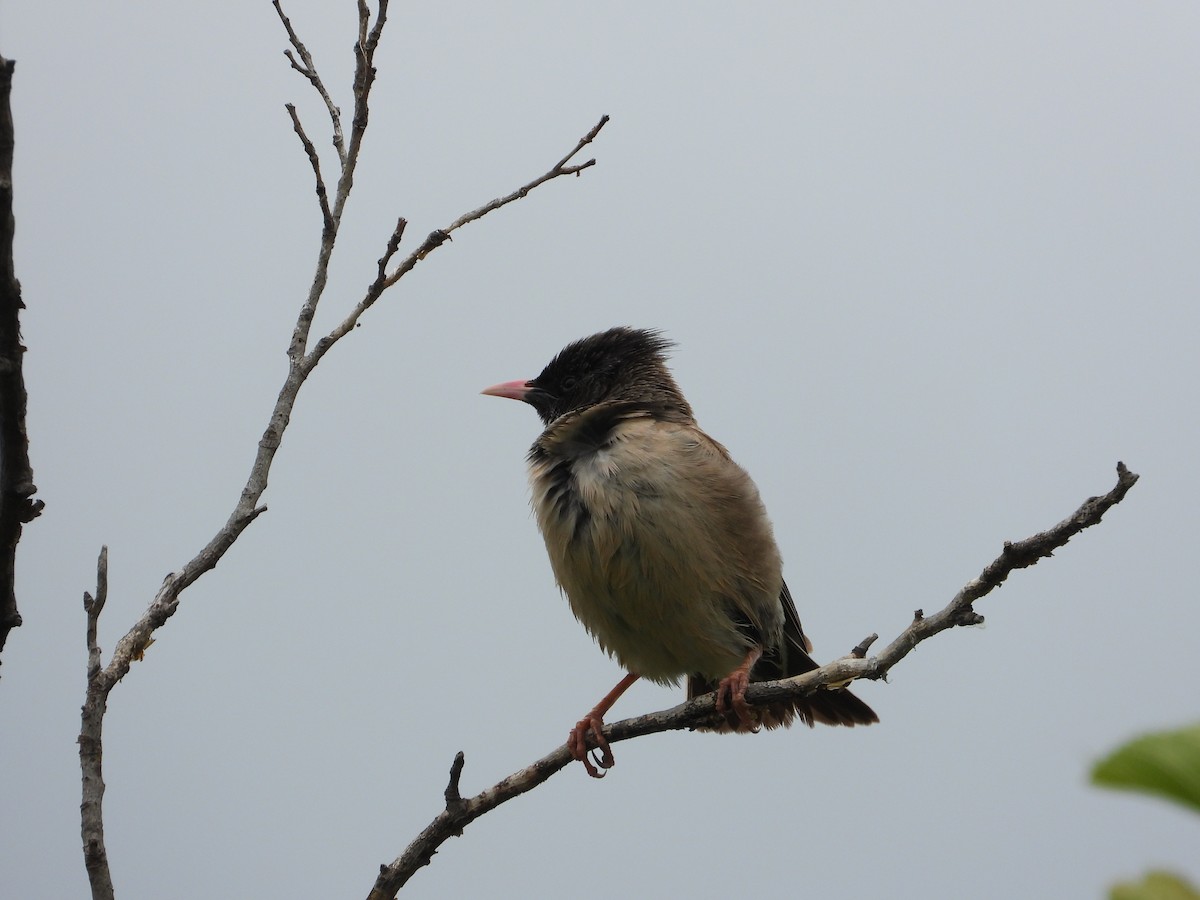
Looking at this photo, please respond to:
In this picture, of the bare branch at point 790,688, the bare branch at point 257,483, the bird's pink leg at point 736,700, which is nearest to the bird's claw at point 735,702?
the bird's pink leg at point 736,700

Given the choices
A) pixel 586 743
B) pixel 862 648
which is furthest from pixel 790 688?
pixel 586 743

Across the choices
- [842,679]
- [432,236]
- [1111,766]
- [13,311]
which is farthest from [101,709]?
[1111,766]

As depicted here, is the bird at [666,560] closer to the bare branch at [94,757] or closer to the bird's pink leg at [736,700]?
the bird's pink leg at [736,700]

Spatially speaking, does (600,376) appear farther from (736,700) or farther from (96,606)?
(96,606)

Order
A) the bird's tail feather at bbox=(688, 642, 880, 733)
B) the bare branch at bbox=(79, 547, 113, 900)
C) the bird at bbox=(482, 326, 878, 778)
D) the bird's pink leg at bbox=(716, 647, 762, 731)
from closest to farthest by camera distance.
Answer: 1. the bare branch at bbox=(79, 547, 113, 900)
2. the bird's pink leg at bbox=(716, 647, 762, 731)
3. the bird at bbox=(482, 326, 878, 778)
4. the bird's tail feather at bbox=(688, 642, 880, 733)

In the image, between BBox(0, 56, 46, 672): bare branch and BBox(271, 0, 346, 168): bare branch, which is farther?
BBox(271, 0, 346, 168): bare branch

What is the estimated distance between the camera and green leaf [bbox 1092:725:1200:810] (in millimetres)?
769

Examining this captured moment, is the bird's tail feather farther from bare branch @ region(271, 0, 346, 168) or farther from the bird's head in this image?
bare branch @ region(271, 0, 346, 168)

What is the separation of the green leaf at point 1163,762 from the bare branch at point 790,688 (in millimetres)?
2168

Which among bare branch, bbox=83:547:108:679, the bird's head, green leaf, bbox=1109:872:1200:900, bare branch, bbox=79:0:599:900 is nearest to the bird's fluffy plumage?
the bird's head

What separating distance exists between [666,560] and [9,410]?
280cm

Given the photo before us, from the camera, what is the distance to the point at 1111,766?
78 cm

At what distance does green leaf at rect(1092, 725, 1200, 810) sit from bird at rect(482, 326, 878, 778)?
11.8 feet

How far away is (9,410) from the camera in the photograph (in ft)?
8.09
